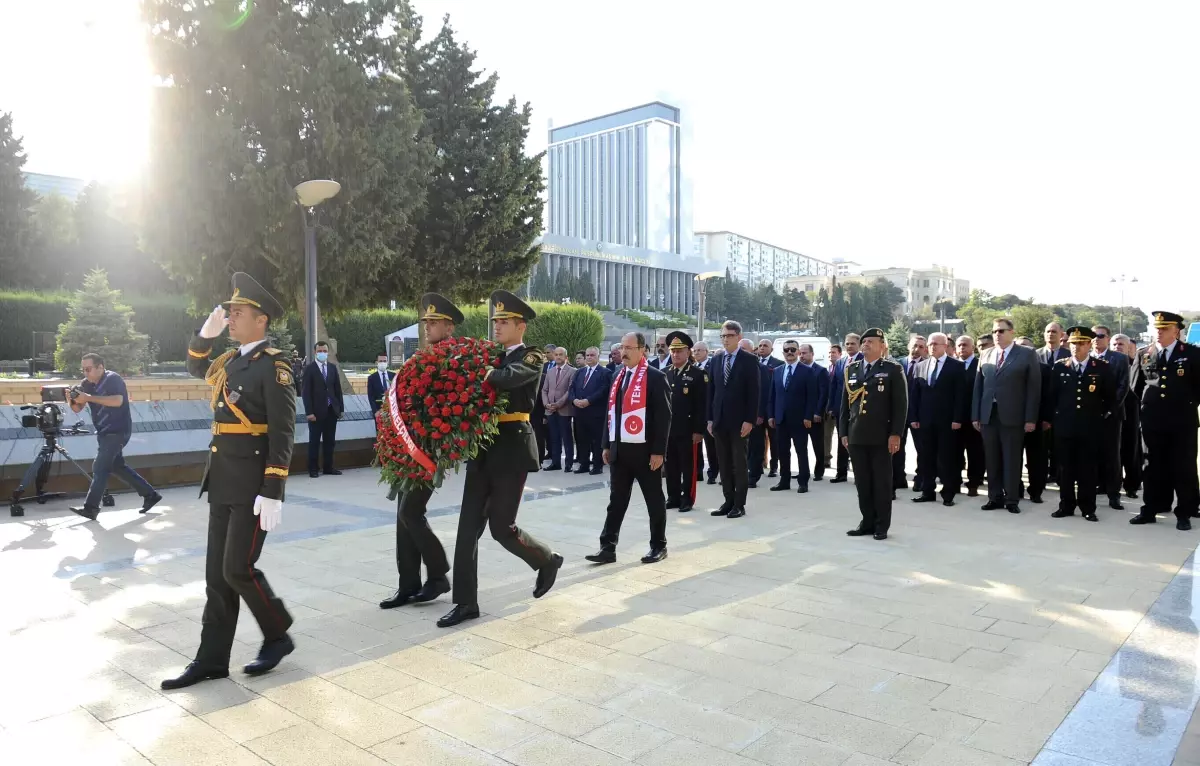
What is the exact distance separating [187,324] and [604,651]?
35.6 meters

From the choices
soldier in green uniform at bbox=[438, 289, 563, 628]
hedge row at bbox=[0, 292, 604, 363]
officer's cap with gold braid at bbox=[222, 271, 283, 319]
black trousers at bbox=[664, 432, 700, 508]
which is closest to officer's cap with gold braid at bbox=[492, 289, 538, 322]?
soldier in green uniform at bbox=[438, 289, 563, 628]

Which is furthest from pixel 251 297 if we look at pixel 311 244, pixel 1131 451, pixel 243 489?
pixel 1131 451

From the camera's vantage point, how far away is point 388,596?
5.96m

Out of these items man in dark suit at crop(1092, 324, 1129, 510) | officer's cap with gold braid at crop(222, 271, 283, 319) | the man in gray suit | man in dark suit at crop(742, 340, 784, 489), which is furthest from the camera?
man in dark suit at crop(742, 340, 784, 489)

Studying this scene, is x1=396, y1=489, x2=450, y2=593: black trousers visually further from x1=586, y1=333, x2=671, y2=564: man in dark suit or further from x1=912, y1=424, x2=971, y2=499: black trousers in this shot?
x1=912, y1=424, x2=971, y2=499: black trousers

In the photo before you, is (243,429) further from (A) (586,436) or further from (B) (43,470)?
(A) (586,436)

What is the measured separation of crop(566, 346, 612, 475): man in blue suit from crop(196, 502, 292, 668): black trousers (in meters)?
8.40

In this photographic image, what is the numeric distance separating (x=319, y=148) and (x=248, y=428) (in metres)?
15.8

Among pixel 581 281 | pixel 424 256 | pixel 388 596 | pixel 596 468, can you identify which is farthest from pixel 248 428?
pixel 581 281

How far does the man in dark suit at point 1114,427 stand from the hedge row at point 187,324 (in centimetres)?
1793

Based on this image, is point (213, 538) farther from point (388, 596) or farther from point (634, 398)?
point (634, 398)

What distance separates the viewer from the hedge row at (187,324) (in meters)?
32.5

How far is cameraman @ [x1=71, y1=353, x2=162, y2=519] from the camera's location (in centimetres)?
876

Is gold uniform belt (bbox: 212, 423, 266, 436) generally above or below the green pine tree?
below
